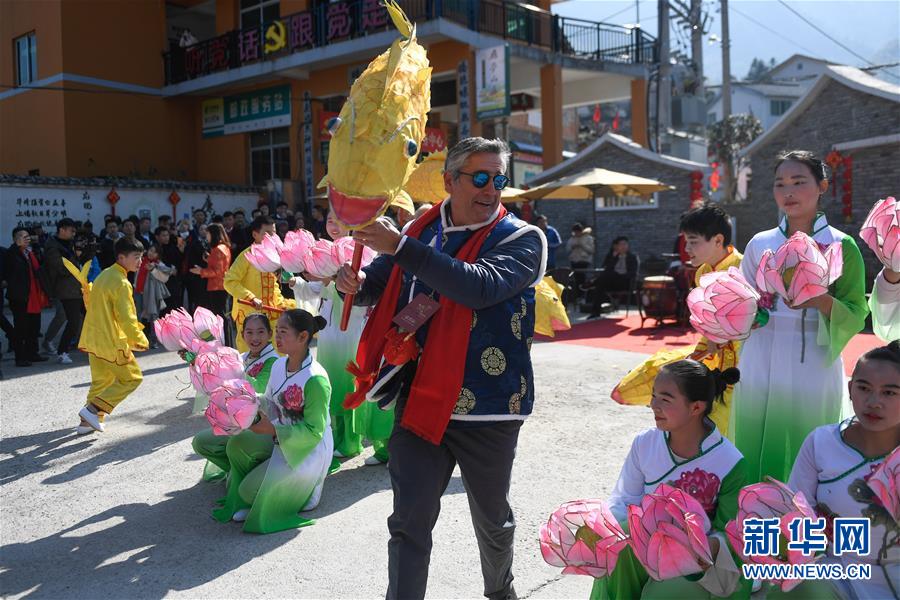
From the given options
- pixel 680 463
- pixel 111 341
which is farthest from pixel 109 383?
pixel 680 463

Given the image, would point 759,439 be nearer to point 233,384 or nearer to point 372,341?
point 372,341

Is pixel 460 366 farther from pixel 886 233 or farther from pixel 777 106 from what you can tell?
pixel 777 106

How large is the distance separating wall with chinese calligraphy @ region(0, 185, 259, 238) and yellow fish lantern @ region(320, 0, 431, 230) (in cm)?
1239

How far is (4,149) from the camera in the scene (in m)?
20.9

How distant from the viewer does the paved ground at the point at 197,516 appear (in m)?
3.24

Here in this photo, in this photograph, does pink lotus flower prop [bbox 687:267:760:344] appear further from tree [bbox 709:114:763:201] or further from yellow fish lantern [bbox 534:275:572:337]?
tree [bbox 709:114:763:201]

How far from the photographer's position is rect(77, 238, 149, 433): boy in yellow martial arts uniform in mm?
5816

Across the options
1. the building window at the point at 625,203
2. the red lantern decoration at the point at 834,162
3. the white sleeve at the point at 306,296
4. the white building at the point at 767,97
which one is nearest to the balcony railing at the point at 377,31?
the building window at the point at 625,203

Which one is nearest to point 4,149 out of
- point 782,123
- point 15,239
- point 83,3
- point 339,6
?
point 83,3

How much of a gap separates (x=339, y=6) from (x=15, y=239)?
923cm

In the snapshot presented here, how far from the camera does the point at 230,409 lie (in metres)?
3.39

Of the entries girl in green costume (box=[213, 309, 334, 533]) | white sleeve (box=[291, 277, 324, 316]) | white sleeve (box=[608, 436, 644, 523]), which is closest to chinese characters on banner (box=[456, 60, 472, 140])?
white sleeve (box=[291, 277, 324, 316])

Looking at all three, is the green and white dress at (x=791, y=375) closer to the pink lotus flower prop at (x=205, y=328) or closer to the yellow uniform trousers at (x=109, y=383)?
the pink lotus flower prop at (x=205, y=328)

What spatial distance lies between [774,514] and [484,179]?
1.36 m
